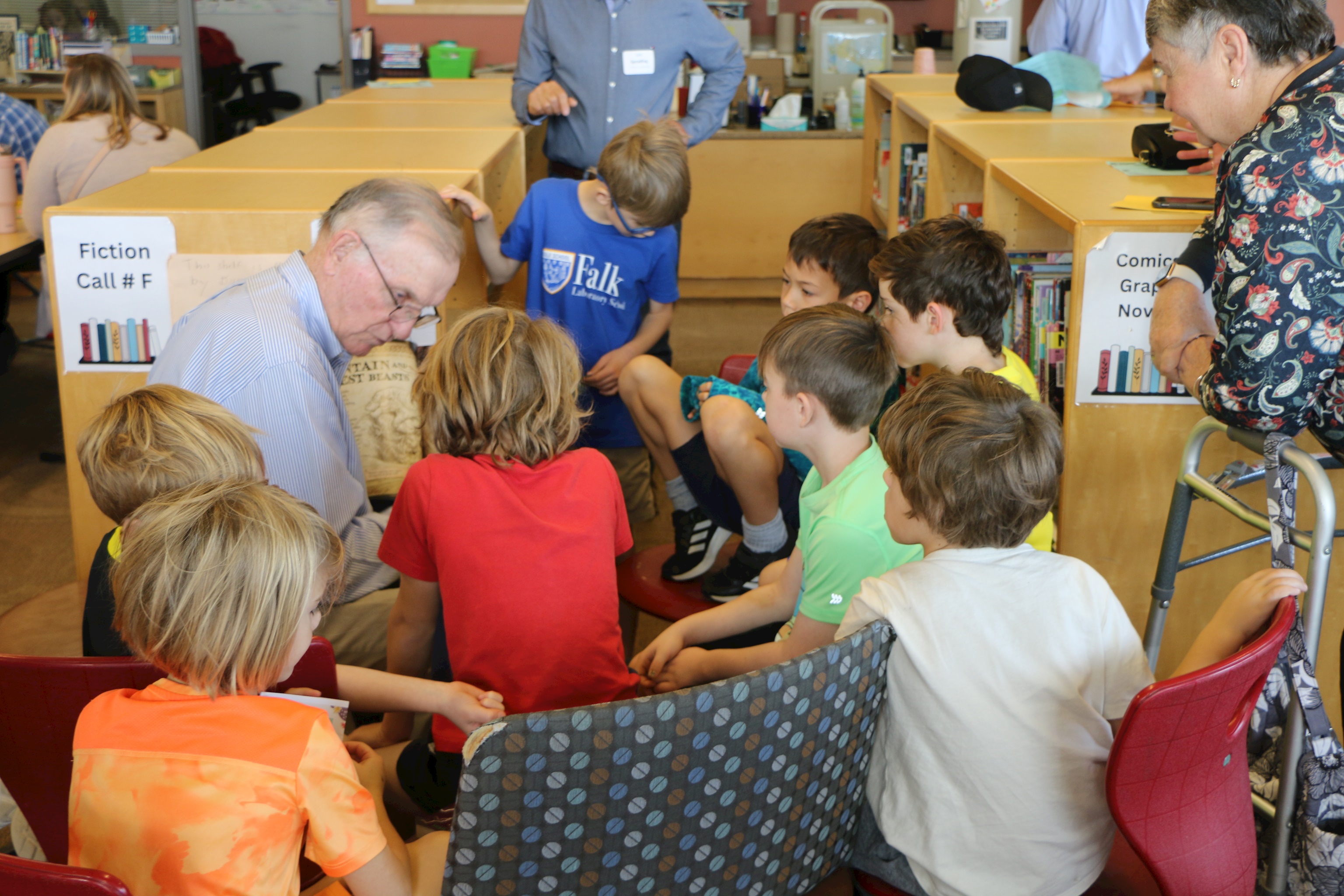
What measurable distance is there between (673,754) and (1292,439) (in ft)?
3.43

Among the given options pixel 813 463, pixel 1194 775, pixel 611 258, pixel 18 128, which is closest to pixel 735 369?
pixel 611 258

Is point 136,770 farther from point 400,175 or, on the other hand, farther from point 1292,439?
point 400,175

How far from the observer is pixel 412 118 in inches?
138

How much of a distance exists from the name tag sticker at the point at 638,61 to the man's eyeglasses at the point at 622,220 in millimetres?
896

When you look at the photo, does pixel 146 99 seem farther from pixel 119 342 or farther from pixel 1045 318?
pixel 1045 318

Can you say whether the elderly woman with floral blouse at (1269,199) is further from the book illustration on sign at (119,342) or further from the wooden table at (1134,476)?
the book illustration on sign at (119,342)

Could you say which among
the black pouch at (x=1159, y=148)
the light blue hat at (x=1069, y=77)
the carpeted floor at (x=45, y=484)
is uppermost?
the light blue hat at (x=1069, y=77)

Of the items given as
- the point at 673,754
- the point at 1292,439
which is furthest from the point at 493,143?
the point at 673,754

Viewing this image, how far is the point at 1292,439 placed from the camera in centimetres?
153

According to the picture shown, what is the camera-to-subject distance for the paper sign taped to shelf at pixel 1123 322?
1819 mm

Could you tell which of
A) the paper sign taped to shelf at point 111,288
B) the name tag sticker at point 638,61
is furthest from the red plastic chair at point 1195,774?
the name tag sticker at point 638,61

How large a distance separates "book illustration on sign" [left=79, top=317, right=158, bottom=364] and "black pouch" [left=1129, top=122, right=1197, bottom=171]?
6.41 ft

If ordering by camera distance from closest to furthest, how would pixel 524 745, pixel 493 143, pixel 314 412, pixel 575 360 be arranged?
pixel 524 745, pixel 575 360, pixel 314 412, pixel 493 143

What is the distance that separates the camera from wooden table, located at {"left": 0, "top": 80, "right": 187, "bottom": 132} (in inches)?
257
